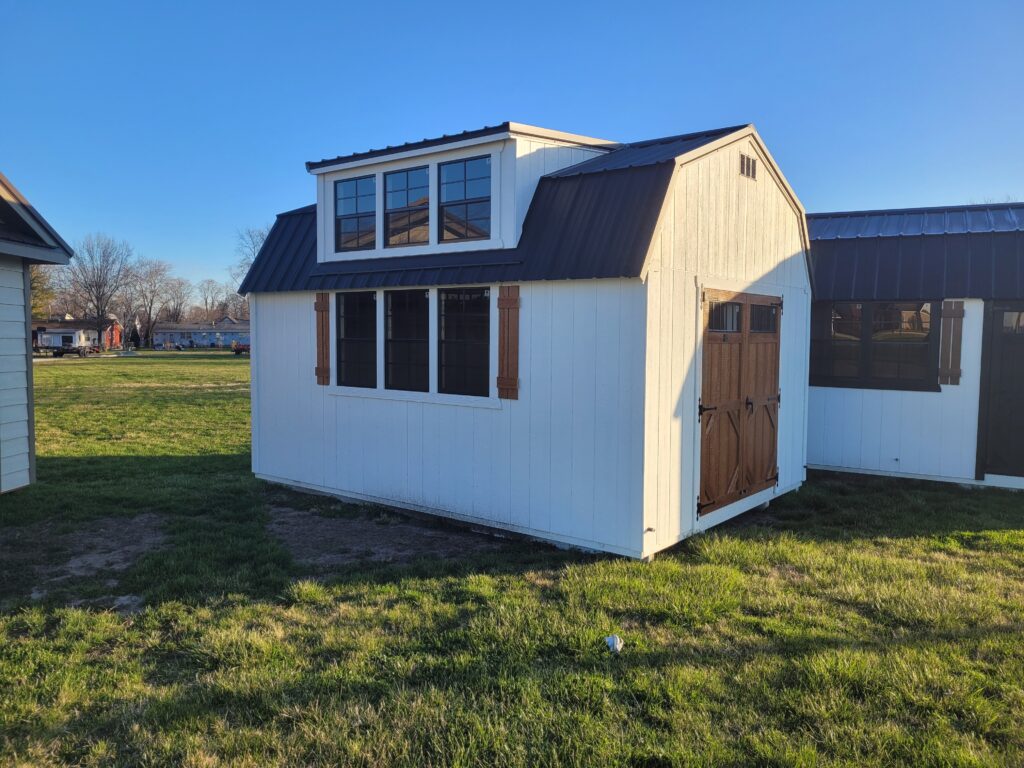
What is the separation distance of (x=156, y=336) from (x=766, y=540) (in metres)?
91.7

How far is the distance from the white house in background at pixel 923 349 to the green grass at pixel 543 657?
2.54m

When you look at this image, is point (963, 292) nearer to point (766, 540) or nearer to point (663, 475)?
point (766, 540)

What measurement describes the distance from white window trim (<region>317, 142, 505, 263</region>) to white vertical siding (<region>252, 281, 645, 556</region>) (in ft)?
2.34

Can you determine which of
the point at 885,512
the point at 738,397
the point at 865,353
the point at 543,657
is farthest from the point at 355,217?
the point at 865,353

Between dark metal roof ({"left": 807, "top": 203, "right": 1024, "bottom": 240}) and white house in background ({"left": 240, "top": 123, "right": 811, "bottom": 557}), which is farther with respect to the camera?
dark metal roof ({"left": 807, "top": 203, "right": 1024, "bottom": 240})

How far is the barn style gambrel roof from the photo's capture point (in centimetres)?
595

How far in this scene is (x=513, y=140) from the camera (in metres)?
6.64

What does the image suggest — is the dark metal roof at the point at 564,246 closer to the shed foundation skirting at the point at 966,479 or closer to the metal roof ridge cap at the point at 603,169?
the metal roof ridge cap at the point at 603,169

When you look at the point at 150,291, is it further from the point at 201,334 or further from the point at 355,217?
the point at 355,217

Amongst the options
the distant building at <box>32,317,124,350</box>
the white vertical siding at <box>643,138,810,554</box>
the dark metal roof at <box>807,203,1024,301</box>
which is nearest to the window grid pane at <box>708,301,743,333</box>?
the white vertical siding at <box>643,138,810,554</box>

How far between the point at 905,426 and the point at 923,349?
1.02 meters

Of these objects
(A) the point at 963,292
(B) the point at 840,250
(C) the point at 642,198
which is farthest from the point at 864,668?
(B) the point at 840,250

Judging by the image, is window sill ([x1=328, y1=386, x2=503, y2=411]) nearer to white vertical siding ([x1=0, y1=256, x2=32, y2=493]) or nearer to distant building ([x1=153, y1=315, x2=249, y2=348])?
white vertical siding ([x1=0, y1=256, x2=32, y2=493])

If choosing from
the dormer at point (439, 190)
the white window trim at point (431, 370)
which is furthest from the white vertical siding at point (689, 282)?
the white window trim at point (431, 370)
